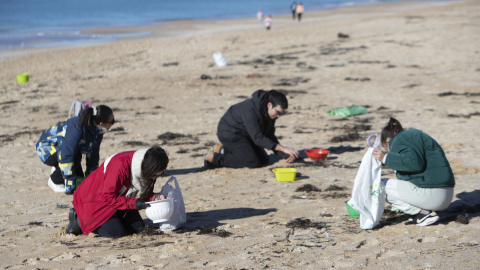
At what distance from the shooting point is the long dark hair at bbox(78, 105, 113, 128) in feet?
20.7

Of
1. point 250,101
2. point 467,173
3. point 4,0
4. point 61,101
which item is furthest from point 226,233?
point 4,0

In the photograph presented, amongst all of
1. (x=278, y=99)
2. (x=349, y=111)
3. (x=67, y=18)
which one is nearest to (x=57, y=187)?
(x=278, y=99)

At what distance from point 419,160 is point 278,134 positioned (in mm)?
4803

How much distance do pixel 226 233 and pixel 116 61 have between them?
15.1 meters

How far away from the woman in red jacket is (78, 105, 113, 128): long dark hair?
1447mm

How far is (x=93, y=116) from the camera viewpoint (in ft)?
20.9

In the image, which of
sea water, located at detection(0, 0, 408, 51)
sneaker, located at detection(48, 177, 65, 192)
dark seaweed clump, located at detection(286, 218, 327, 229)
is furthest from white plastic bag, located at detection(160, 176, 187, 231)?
sea water, located at detection(0, 0, 408, 51)

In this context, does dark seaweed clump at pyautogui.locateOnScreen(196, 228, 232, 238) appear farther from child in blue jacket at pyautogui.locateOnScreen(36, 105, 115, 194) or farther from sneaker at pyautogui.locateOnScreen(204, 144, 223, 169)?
sneaker at pyautogui.locateOnScreen(204, 144, 223, 169)

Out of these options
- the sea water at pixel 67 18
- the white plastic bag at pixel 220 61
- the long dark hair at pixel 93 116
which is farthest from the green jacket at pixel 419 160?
the sea water at pixel 67 18

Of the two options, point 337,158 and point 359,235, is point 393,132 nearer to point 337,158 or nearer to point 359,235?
point 359,235

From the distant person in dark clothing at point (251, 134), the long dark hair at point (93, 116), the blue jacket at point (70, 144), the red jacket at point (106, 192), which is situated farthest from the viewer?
the distant person in dark clothing at point (251, 134)

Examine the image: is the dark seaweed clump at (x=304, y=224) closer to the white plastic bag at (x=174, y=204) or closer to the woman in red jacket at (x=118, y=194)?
the white plastic bag at (x=174, y=204)

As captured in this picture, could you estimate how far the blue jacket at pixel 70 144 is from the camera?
6453 mm

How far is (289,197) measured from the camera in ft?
20.8
